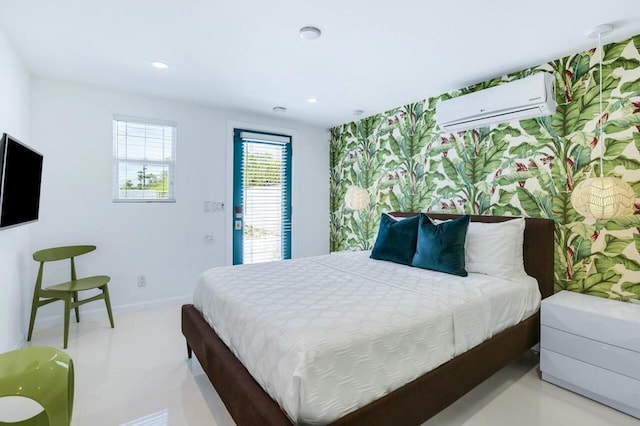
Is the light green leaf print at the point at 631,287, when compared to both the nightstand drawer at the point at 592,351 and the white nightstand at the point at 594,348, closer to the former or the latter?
the white nightstand at the point at 594,348

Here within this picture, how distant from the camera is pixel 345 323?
1514 mm

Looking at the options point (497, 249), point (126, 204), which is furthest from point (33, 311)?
point (497, 249)

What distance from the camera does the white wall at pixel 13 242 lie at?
2225 mm

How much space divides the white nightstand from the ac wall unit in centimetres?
151

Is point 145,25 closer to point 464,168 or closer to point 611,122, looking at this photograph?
point 464,168

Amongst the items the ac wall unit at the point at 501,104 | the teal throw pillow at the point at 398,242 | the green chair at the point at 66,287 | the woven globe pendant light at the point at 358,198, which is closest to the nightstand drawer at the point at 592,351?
the teal throw pillow at the point at 398,242

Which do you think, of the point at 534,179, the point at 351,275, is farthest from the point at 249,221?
the point at 534,179

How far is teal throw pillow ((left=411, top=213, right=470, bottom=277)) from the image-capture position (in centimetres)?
255

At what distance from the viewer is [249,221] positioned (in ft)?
14.5

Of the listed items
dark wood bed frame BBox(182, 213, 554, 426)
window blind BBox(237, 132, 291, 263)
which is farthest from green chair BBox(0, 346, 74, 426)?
window blind BBox(237, 132, 291, 263)

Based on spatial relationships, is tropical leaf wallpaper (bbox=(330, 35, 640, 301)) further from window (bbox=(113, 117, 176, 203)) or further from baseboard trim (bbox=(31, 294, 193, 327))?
baseboard trim (bbox=(31, 294, 193, 327))

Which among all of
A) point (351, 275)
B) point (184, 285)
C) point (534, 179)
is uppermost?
point (534, 179)

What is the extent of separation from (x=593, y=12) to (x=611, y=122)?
2.73 feet

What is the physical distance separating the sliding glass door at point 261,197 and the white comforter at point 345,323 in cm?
181
